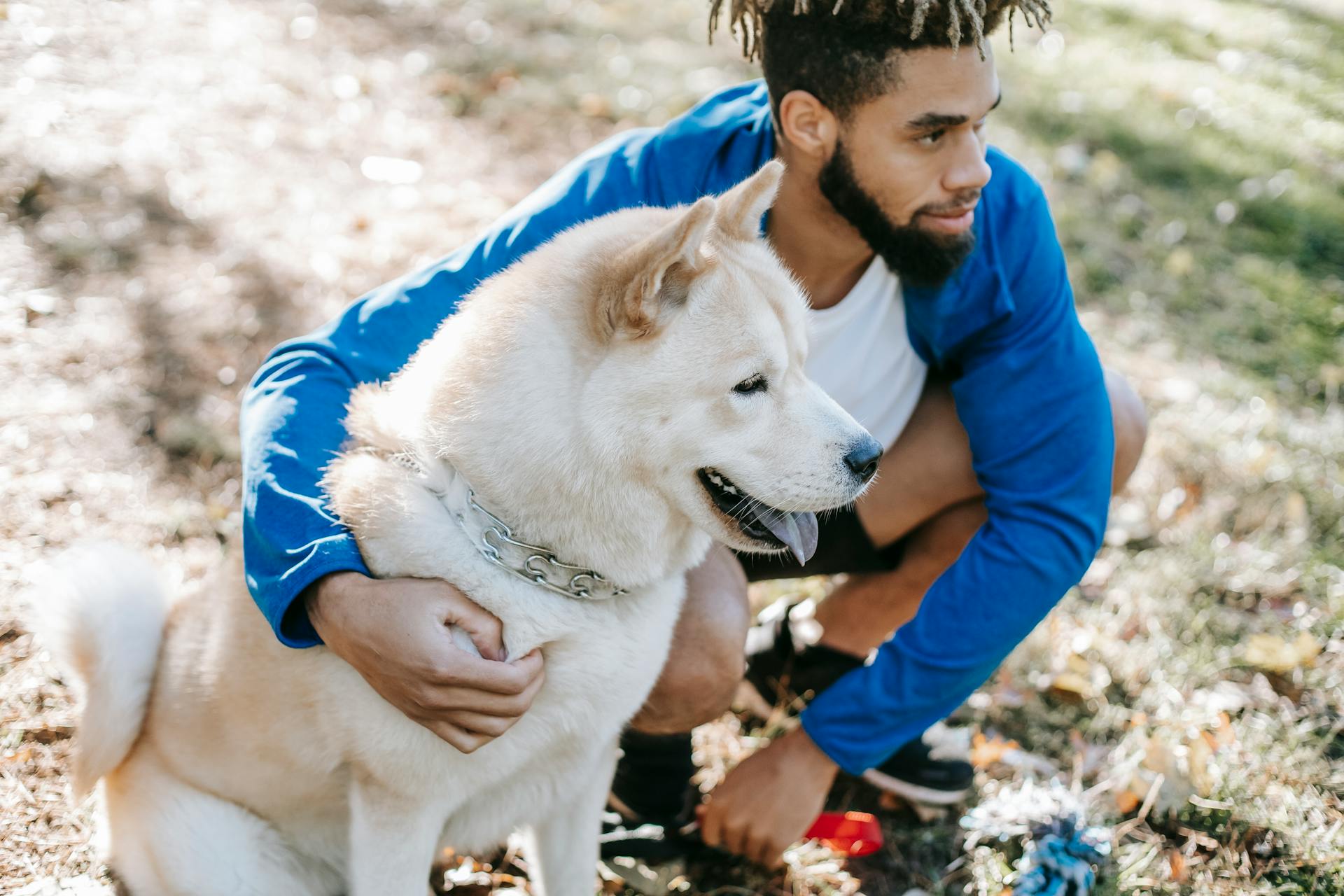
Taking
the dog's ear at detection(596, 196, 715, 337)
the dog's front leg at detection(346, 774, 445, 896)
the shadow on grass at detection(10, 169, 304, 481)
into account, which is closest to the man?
the dog's front leg at detection(346, 774, 445, 896)

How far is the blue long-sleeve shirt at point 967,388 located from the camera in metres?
2.13

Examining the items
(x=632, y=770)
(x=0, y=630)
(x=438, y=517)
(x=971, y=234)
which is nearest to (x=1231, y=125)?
(x=971, y=234)

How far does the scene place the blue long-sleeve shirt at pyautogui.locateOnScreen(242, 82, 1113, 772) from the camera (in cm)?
213

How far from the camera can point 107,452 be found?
2.96 metres

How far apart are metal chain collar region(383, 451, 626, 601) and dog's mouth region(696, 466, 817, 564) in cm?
26

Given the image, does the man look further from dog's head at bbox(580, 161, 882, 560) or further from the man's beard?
dog's head at bbox(580, 161, 882, 560)

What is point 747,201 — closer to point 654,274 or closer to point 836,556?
point 654,274

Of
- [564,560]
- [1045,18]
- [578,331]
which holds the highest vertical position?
[1045,18]

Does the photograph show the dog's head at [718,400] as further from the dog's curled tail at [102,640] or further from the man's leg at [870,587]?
the dog's curled tail at [102,640]

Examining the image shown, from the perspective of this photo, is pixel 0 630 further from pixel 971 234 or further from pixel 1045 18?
pixel 1045 18

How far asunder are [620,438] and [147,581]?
1.09m

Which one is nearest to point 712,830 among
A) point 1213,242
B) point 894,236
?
point 894,236

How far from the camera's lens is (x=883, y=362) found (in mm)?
2500

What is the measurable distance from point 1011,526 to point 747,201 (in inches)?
36.6
